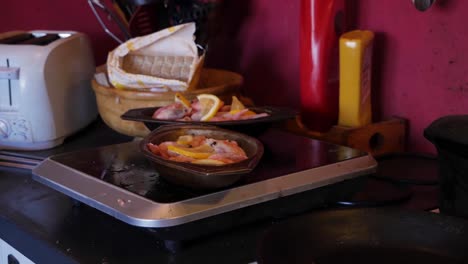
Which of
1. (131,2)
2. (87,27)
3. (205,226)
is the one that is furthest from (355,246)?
(87,27)

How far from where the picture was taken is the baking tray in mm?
759

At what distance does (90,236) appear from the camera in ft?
2.74

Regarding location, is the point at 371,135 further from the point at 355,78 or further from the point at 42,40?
the point at 42,40

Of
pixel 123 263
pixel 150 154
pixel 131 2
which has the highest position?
pixel 131 2

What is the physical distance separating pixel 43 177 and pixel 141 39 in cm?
45

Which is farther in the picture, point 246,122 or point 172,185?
point 246,122

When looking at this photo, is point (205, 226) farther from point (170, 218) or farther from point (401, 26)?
point (401, 26)

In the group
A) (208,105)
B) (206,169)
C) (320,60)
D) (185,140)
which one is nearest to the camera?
(206,169)

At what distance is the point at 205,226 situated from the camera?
779 mm

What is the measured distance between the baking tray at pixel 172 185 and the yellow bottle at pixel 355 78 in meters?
0.17

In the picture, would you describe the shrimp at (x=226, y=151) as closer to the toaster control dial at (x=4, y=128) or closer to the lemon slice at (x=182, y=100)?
the lemon slice at (x=182, y=100)

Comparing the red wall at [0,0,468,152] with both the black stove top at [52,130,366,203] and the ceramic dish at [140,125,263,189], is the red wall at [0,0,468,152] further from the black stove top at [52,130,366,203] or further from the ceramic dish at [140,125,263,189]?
the ceramic dish at [140,125,263,189]

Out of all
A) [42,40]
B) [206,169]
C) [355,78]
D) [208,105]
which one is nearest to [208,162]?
[206,169]

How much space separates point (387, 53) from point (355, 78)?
99 millimetres
